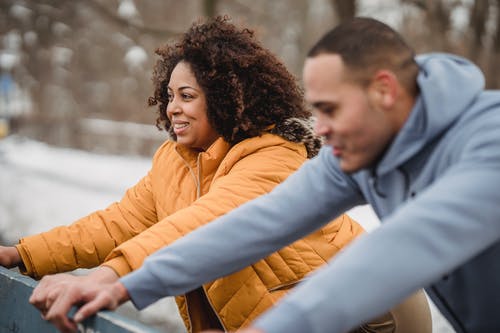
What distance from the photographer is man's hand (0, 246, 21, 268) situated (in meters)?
2.60

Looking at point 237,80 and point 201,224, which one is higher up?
point 237,80

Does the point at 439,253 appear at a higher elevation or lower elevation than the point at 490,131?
lower

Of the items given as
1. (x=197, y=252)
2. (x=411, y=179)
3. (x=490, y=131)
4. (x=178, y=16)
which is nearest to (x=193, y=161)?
(x=197, y=252)

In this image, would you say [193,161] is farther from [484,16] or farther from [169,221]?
[484,16]

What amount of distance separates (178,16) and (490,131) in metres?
26.6

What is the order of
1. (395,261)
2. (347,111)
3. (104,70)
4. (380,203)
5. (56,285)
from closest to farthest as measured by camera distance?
(395,261) < (347,111) < (380,203) < (56,285) < (104,70)

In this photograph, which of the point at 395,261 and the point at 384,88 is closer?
the point at 395,261

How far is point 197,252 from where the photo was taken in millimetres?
1905

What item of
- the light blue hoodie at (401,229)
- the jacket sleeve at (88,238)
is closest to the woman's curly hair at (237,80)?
the jacket sleeve at (88,238)

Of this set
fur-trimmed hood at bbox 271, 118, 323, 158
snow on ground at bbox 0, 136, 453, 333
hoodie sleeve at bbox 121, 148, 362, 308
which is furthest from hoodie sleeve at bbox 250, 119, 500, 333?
snow on ground at bbox 0, 136, 453, 333

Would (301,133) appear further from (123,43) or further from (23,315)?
(123,43)

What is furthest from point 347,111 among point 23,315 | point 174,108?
point 174,108

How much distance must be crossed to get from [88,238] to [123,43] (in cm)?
2781

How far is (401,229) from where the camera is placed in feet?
4.48
